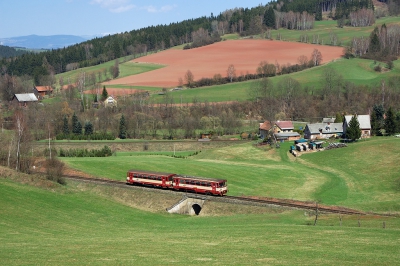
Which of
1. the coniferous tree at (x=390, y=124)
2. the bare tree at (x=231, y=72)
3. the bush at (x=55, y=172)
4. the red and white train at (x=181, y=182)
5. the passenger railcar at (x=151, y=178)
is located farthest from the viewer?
the bare tree at (x=231, y=72)

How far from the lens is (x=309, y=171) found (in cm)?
7775

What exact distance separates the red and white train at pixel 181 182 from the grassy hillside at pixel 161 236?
272cm

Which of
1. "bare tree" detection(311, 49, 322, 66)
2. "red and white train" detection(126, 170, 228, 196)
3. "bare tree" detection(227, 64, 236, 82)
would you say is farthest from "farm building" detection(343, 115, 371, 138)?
"bare tree" detection(311, 49, 322, 66)

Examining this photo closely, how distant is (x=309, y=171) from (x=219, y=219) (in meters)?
31.8

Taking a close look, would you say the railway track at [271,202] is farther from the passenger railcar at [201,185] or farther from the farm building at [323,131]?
the farm building at [323,131]

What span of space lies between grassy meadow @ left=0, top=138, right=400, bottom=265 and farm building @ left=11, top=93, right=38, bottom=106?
85467mm

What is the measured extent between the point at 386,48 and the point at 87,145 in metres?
128

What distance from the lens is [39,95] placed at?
6747 inches

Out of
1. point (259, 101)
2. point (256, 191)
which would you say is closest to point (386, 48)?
point (259, 101)

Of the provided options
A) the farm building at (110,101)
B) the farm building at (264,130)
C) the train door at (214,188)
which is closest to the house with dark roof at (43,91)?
the farm building at (110,101)

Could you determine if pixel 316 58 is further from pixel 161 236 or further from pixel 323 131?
pixel 161 236

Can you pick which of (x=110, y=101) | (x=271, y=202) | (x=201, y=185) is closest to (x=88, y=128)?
(x=110, y=101)

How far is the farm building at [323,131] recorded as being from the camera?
104375mm

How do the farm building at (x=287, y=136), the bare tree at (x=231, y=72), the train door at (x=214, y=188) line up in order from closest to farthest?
1. the train door at (x=214, y=188)
2. the farm building at (x=287, y=136)
3. the bare tree at (x=231, y=72)
